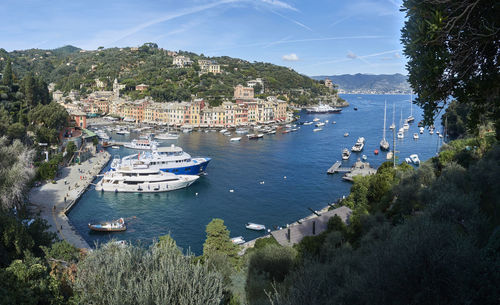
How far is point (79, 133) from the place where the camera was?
30.4 meters

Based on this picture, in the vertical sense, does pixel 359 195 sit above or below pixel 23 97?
below

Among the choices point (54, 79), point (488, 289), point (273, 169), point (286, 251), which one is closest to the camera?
point (488, 289)

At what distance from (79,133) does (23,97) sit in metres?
5.22

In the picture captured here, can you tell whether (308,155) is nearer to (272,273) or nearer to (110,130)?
(272,273)

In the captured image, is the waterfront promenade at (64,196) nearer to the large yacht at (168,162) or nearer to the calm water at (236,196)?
the calm water at (236,196)

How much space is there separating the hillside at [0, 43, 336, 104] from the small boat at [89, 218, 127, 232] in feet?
144

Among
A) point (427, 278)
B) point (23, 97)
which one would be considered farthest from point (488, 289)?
point (23, 97)

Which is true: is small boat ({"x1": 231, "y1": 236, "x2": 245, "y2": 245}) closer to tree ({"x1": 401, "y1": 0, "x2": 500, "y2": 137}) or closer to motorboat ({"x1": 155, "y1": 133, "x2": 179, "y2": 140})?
tree ({"x1": 401, "y1": 0, "x2": 500, "y2": 137})

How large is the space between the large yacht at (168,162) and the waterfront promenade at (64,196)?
2.16m

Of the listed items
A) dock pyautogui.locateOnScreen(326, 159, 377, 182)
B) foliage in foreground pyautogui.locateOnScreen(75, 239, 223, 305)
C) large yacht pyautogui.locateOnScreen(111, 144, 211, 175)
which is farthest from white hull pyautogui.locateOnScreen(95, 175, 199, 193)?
foliage in foreground pyautogui.locateOnScreen(75, 239, 223, 305)

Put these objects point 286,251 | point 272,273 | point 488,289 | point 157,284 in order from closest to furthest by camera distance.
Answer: point 488,289, point 157,284, point 272,273, point 286,251

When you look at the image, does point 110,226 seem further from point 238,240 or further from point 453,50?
point 453,50

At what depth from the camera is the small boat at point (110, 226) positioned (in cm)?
1388

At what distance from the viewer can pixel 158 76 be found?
66.8 metres
